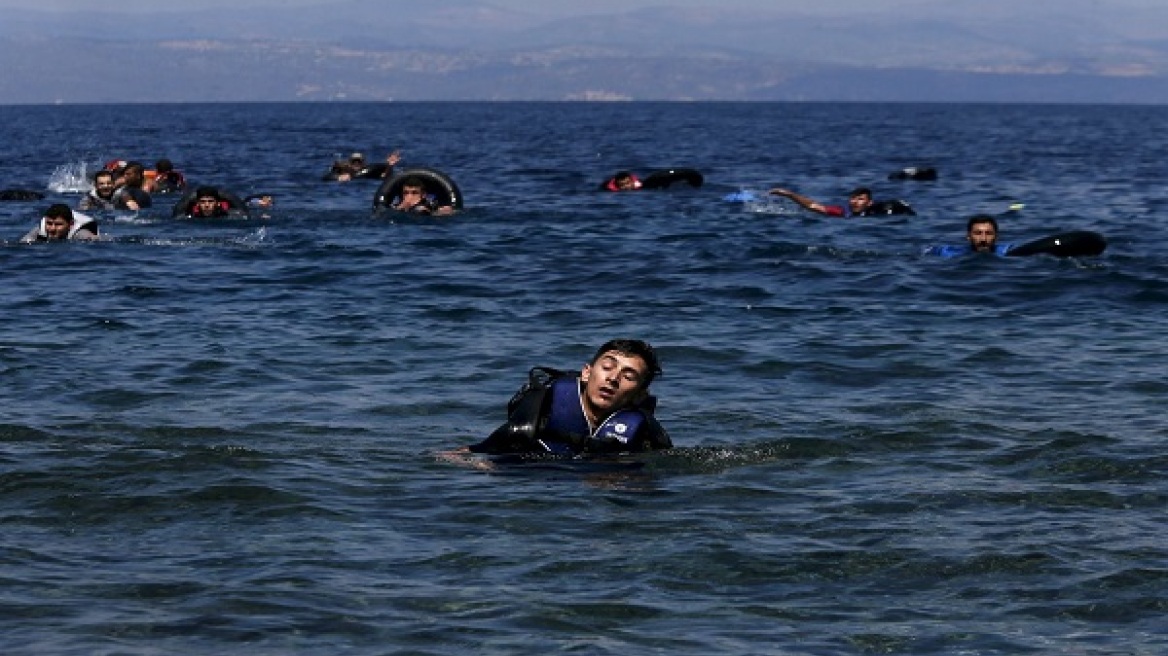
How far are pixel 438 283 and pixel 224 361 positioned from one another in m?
5.70

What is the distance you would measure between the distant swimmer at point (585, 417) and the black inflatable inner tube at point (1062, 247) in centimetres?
1260

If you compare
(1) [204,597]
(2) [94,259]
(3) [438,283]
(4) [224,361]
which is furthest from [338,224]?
(1) [204,597]

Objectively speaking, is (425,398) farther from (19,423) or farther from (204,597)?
(204,597)

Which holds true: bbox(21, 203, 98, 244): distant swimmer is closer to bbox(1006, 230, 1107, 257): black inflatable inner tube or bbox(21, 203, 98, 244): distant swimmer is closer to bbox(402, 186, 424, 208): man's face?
bbox(402, 186, 424, 208): man's face

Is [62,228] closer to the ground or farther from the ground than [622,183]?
farther from the ground

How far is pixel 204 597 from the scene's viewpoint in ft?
27.2

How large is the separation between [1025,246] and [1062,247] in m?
0.43

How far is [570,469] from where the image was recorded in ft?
36.2

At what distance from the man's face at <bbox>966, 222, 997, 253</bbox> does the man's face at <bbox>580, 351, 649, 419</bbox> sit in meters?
12.7

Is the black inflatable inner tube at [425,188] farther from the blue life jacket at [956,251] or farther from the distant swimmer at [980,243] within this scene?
the distant swimmer at [980,243]

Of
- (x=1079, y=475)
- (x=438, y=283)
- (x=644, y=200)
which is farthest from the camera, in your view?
(x=644, y=200)

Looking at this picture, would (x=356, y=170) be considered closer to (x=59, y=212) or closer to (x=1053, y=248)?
(x=59, y=212)

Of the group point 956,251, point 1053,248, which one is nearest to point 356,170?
point 956,251

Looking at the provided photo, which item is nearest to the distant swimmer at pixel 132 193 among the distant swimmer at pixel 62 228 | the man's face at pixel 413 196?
the man's face at pixel 413 196
